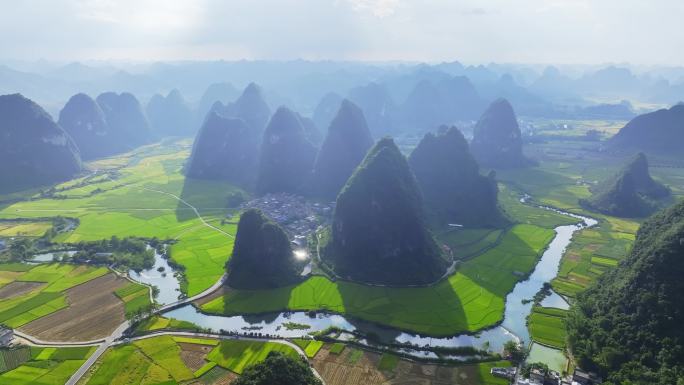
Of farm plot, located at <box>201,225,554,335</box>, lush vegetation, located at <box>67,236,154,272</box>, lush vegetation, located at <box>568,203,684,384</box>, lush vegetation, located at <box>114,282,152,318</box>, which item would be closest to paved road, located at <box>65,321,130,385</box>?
lush vegetation, located at <box>114,282,152,318</box>

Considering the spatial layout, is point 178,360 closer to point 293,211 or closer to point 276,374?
point 276,374

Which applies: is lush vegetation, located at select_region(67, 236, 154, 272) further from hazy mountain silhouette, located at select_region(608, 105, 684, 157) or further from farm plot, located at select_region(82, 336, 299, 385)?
hazy mountain silhouette, located at select_region(608, 105, 684, 157)

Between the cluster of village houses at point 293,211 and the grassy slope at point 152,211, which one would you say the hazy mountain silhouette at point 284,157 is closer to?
the cluster of village houses at point 293,211

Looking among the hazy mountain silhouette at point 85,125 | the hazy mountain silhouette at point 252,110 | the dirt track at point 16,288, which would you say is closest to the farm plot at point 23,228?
the dirt track at point 16,288

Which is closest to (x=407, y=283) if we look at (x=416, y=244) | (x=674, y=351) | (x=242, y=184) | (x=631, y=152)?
(x=416, y=244)

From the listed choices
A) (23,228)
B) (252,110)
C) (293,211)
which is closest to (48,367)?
(293,211)

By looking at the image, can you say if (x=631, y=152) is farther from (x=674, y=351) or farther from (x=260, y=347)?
(x=260, y=347)
